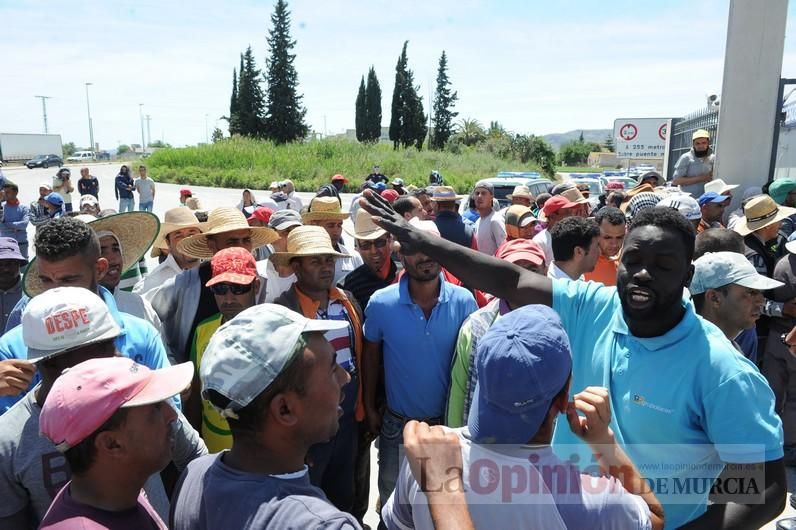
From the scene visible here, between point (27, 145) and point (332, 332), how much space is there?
75.0m

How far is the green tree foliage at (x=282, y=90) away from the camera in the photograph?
53.1 m

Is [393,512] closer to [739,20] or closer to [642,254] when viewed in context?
[642,254]

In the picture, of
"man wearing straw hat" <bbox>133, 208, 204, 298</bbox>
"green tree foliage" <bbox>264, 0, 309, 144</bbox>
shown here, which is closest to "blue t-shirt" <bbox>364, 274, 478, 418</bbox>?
"man wearing straw hat" <bbox>133, 208, 204, 298</bbox>

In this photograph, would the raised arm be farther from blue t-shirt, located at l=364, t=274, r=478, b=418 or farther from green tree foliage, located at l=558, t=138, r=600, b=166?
green tree foliage, located at l=558, t=138, r=600, b=166

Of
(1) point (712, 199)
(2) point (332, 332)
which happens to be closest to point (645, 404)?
(2) point (332, 332)

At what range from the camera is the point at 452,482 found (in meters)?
1.40

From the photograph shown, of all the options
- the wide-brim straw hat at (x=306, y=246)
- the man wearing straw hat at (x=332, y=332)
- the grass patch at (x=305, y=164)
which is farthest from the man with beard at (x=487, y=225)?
the grass patch at (x=305, y=164)

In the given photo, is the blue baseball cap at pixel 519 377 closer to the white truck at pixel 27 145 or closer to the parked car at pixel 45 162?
the parked car at pixel 45 162

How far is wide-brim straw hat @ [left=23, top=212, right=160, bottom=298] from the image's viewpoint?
372 cm

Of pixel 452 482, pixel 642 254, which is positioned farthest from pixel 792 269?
pixel 452 482

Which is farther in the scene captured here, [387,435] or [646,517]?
[387,435]

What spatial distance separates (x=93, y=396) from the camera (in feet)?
4.99

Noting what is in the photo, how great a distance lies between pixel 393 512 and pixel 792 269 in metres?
4.26

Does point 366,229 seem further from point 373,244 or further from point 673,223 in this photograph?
point 673,223
